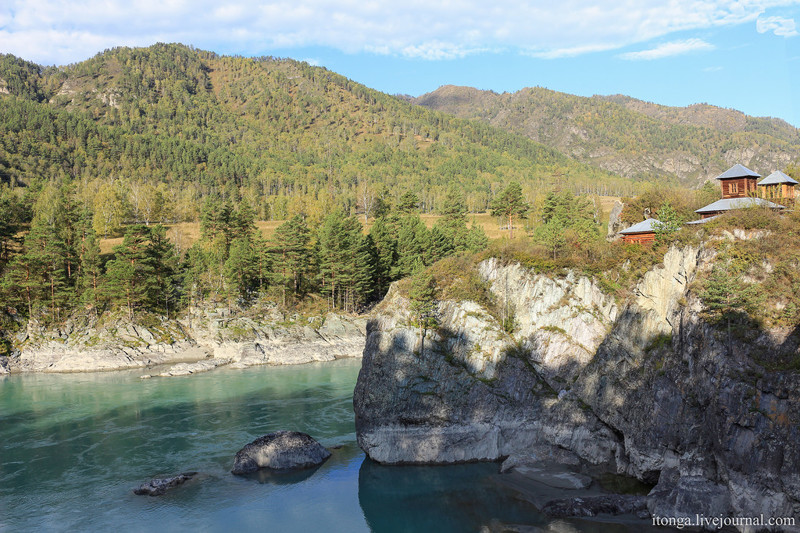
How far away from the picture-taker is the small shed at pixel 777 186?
4497 cm

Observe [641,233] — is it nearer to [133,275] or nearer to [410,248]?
[410,248]

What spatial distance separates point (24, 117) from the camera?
604 ft

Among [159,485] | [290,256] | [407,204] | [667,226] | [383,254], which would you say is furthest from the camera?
[407,204]

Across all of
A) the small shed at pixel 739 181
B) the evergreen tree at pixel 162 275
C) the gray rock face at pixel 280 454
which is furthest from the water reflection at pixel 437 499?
the evergreen tree at pixel 162 275

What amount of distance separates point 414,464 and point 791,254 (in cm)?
2445

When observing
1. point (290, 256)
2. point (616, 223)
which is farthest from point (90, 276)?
point (616, 223)

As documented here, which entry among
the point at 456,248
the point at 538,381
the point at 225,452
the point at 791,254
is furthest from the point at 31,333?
the point at 791,254

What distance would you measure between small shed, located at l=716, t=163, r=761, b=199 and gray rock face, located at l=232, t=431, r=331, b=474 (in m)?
40.6

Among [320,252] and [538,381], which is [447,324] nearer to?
[538,381]

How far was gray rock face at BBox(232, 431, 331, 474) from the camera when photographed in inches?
1347

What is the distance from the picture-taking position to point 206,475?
109 feet

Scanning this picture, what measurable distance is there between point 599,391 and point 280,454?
20725mm

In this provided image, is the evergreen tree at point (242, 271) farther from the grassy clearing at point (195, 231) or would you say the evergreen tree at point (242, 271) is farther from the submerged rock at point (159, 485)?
the submerged rock at point (159, 485)

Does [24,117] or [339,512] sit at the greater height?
[24,117]
